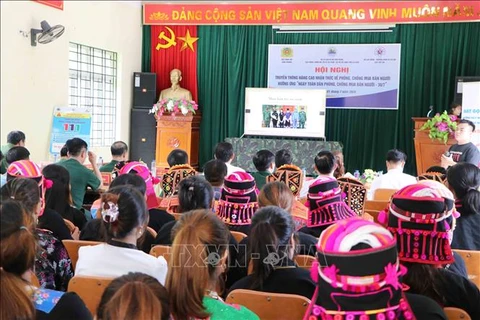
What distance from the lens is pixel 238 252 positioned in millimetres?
2486

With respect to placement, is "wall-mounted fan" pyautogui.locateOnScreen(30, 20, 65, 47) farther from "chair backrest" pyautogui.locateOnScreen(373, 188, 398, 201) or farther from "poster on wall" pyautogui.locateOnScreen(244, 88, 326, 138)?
"chair backrest" pyautogui.locateOnScreen(373, 188, 398, 201)

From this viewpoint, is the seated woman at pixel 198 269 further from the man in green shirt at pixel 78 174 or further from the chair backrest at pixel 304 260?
the man in green shirt at pixel 78 174

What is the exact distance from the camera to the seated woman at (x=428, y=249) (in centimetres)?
184

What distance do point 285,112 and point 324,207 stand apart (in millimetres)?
6266

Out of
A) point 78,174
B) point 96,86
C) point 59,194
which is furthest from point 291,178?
point 96,86

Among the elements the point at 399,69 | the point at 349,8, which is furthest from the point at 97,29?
the point at 399,69

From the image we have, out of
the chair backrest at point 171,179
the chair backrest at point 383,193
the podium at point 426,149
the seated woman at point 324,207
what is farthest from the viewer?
the podium at point 426,149

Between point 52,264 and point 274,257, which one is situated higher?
point 274,257

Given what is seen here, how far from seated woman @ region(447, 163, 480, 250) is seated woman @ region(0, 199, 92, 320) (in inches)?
82.1

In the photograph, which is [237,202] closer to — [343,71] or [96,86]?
[343,71]

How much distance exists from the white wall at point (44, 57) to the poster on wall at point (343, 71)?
267cm

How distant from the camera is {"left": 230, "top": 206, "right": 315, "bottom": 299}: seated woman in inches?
76.3

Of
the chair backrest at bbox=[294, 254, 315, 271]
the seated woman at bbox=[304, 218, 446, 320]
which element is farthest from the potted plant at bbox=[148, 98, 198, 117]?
the seated woman at bbox=[304, 218, 446, 320]

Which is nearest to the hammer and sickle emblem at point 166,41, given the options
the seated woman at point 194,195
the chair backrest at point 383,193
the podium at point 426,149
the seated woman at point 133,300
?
the podium at point 426,149
